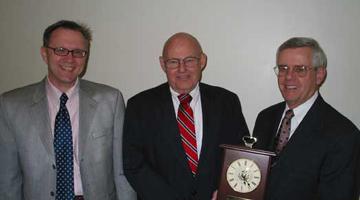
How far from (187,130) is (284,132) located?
66 centimetres

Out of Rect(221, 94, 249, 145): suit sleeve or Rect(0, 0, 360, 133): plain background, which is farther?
Rect(0, 0, 360, 133): plain background

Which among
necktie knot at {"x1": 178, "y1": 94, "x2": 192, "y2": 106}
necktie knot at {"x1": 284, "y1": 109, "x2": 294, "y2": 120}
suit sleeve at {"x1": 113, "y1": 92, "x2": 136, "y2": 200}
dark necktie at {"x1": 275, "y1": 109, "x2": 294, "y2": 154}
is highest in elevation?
necktie knot at {"x1": 178, "y1": 94, "x2": 192, "y2": 106}

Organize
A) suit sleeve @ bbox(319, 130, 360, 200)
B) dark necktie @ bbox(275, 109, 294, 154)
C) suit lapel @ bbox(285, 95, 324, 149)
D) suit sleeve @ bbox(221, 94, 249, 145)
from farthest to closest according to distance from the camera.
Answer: suit sleeve @ bbox(221, 94, 249, 145), dark necktie @ bbox(275, 109, 294, 154), suit lapel @ bbox(285, 95, 324, 149), suit sleeve @ bbox(319, 130, 360, 200)

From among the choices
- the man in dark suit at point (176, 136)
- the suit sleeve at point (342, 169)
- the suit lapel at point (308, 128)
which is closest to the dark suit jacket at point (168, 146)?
the man in dark suit at point (176, 136)

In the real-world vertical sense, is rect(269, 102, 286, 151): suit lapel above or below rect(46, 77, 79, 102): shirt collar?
below

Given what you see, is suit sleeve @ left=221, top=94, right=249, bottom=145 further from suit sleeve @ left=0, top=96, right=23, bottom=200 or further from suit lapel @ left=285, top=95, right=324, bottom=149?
suit sleeve @ left=0, top=96, right=23, bottom=200

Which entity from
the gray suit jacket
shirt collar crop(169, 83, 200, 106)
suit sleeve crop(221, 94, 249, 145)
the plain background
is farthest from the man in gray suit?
suit sleeve crop(221, 94, 249, 145)

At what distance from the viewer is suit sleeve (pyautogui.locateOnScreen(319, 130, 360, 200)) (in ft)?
5.60

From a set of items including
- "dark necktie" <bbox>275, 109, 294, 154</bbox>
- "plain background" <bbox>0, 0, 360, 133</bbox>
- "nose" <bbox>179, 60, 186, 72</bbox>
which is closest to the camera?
"dark necktie" <bbox>275, 109, 294, 154</bbox>

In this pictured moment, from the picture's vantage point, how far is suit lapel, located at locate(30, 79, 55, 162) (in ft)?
6.47

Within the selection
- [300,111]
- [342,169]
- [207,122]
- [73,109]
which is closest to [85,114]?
[73,109]

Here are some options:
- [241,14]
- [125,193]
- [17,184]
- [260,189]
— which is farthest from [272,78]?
[17,184]

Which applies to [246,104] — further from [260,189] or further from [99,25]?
[99,25]

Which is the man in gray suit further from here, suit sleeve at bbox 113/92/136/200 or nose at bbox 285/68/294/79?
nose at bbox 285/68/294/79
